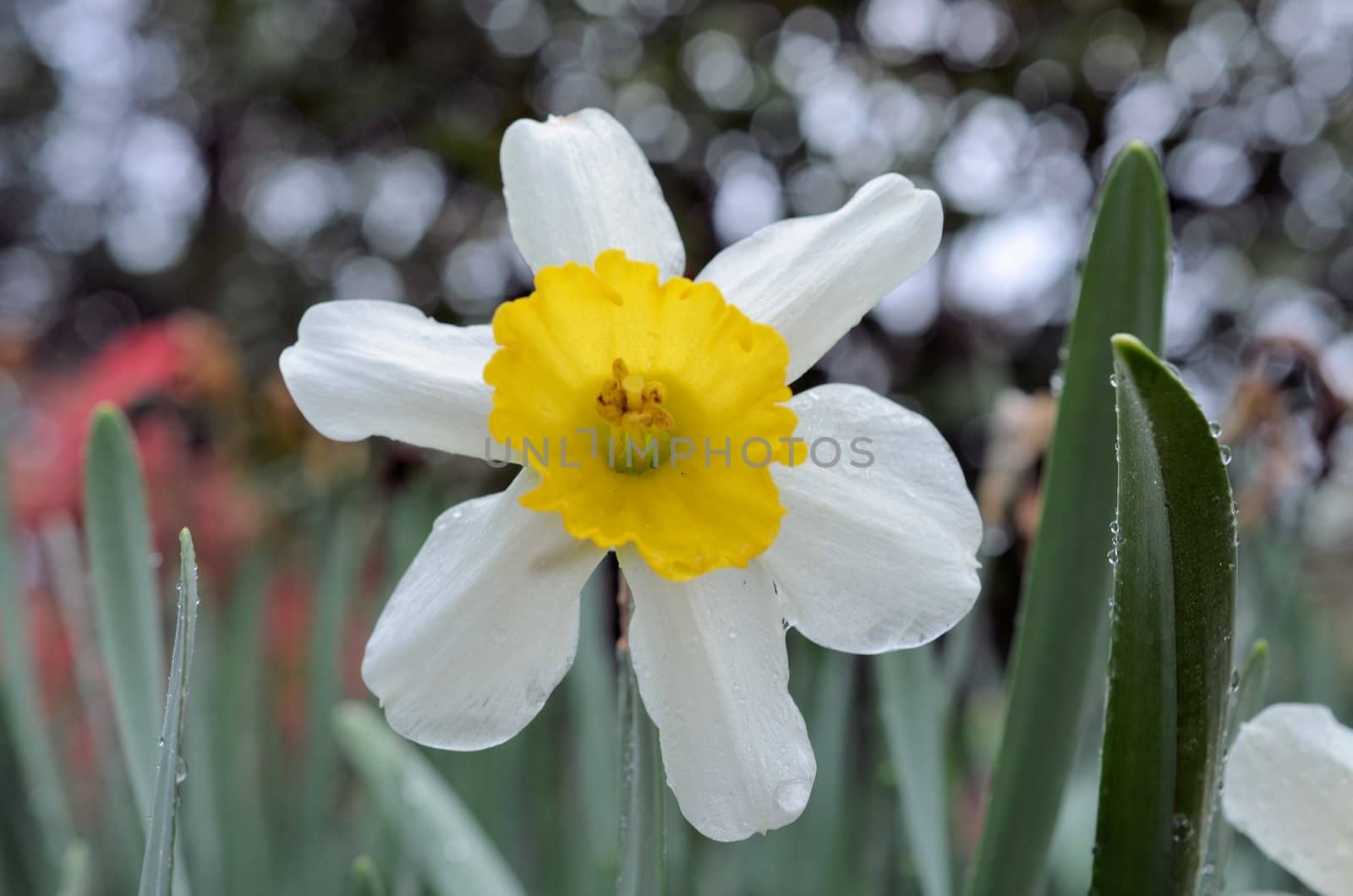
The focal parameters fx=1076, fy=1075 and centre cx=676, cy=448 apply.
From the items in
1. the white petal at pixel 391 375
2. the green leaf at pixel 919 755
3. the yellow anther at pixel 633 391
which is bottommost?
the green leaf at pixel 919 755

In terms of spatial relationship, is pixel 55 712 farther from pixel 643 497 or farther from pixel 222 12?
pixel 222 12

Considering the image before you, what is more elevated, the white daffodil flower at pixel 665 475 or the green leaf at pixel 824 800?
the white daffodil flower at pixel 665 475

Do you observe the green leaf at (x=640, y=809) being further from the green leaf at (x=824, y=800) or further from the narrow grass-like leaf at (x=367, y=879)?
the green leaf at (x=824, y=800)

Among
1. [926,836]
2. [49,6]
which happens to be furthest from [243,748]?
[49,6]

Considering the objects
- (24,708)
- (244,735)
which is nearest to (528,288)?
(244,735)

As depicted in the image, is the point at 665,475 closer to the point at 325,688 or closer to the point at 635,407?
the point at 635,407

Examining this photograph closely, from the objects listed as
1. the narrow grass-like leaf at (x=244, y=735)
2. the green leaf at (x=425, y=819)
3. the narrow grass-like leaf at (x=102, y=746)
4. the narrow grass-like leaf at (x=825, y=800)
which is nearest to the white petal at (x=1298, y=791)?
the green leaf at (x=425, y=819)

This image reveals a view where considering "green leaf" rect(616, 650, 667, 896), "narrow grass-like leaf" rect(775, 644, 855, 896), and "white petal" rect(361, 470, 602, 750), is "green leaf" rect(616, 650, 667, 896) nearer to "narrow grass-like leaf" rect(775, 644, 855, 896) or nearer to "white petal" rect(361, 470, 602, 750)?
"white petal" rect(361, 470, 602, 750)
